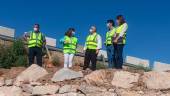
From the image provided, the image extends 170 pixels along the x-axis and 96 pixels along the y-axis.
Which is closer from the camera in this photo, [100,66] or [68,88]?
[68,88]

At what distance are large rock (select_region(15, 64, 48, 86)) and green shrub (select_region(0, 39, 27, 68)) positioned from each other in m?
7.14

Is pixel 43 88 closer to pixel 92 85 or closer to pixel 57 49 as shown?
pixel 92 85

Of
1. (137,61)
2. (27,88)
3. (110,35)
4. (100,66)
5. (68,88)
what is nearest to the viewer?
(68,88)

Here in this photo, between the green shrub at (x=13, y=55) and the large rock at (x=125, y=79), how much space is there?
894 centimetres

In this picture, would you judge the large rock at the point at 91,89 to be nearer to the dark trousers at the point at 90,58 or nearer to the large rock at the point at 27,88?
the large rock at the point at 27,88

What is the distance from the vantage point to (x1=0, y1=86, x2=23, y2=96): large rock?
41.2 ft

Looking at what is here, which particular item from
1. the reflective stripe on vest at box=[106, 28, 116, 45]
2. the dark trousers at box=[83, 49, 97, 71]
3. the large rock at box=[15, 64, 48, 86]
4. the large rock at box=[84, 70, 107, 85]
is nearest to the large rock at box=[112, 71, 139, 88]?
the large rock at box=[84, 70, 107, 85]

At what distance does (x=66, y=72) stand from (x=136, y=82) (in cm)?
174

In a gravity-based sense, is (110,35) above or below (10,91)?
above

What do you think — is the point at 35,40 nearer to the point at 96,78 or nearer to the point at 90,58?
the point at 90,58

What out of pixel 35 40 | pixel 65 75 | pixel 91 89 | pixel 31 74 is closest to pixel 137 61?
pixel 35 40

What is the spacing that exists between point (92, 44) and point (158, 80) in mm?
3724

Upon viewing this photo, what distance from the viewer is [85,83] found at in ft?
39.3

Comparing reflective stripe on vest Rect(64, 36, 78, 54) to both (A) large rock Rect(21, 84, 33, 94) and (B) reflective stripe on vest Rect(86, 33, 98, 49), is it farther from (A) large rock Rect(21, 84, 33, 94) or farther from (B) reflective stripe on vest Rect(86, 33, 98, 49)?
(A) large rock Rect(21, 84, 33, 94)
